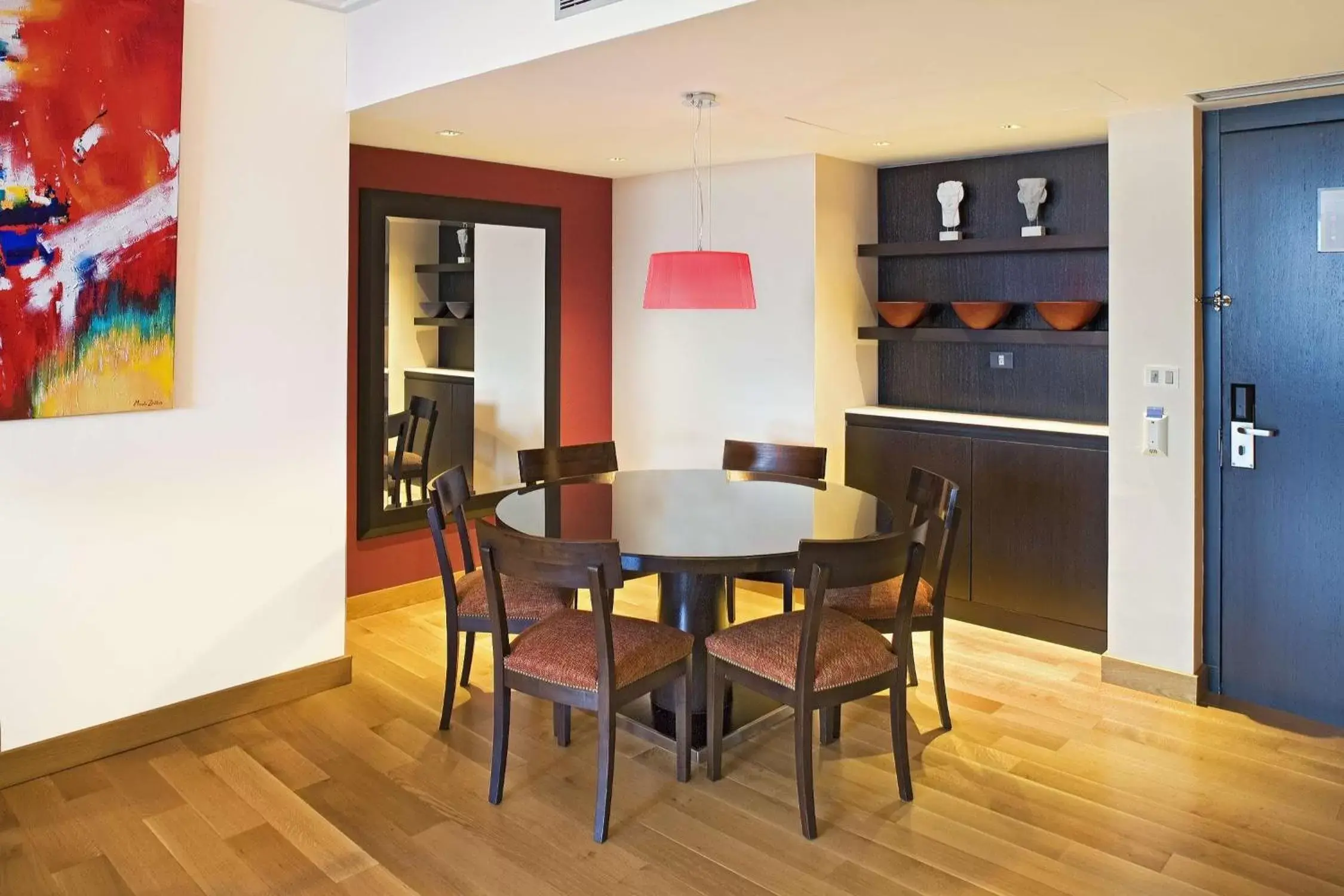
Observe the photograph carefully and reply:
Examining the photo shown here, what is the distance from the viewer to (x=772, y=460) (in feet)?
14.4

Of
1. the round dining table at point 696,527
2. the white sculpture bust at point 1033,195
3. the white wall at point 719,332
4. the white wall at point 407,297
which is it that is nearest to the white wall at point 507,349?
the white wall at point 407,297

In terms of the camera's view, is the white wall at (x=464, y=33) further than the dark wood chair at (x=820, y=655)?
Yes

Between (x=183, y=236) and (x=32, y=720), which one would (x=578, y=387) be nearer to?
(x=183, y=236)

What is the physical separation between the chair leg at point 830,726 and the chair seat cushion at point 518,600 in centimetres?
93

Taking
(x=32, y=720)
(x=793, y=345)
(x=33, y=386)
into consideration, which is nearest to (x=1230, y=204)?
(x=793, y=345)

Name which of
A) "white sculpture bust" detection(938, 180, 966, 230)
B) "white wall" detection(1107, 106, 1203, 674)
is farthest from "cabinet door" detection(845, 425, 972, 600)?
"white sculpture bust" detection(938, 180, 966, 230)

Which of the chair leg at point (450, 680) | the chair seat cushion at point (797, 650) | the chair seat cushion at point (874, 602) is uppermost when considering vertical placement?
the chair seat cushion at point (874, 602)

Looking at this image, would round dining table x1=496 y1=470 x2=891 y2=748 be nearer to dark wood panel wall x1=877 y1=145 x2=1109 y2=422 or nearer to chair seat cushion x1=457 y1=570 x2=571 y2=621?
chair seat cushion x1=457 y1=570 x2=571 y2=621

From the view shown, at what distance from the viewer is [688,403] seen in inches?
209

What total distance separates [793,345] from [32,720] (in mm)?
3359

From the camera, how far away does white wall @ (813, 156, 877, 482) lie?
15.6 feet

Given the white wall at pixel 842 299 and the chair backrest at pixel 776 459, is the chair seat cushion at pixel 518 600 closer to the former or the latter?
the chair backrest at pixel 776 459

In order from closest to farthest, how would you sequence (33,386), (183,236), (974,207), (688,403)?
(33,386) < (183,236) < (974,207) < (688,403)

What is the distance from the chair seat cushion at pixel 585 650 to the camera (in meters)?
2.76
